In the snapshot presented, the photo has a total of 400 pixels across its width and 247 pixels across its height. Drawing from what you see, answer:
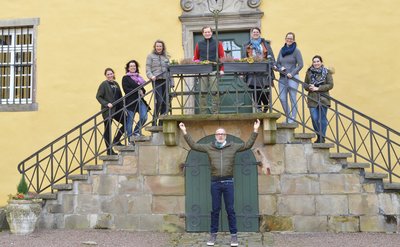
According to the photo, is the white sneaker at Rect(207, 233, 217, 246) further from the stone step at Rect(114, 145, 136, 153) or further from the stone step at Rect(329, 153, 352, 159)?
the stone step at Rect(329, 153, 352, 159)

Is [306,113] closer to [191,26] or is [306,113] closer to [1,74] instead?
[191,26]

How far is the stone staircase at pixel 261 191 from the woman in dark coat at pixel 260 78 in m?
0.49

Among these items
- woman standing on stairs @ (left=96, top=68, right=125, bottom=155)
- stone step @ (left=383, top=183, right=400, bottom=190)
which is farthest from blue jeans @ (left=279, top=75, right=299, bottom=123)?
woman standing on stairs @ (left=96, top=68, right=125, bottom=155)

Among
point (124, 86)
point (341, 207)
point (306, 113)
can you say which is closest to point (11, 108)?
point (124, 86)

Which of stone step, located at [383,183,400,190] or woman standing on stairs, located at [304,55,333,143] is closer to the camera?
stone step, located at [383,183,400,190]

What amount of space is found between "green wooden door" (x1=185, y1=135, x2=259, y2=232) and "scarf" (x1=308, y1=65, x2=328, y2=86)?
1.63 m

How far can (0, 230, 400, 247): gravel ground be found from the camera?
707cm

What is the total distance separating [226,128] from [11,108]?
510cm

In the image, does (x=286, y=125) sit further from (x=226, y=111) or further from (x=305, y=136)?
(x=226, y=111)

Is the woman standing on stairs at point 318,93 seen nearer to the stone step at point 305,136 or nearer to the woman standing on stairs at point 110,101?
the stone step at point 305,136

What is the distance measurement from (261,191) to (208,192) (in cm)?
85

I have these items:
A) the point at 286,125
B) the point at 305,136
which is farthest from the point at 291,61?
the point at 305,136

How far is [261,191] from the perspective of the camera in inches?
315

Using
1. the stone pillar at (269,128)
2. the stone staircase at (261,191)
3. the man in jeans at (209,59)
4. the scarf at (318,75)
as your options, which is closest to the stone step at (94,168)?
the stone staircase at (261,191)
